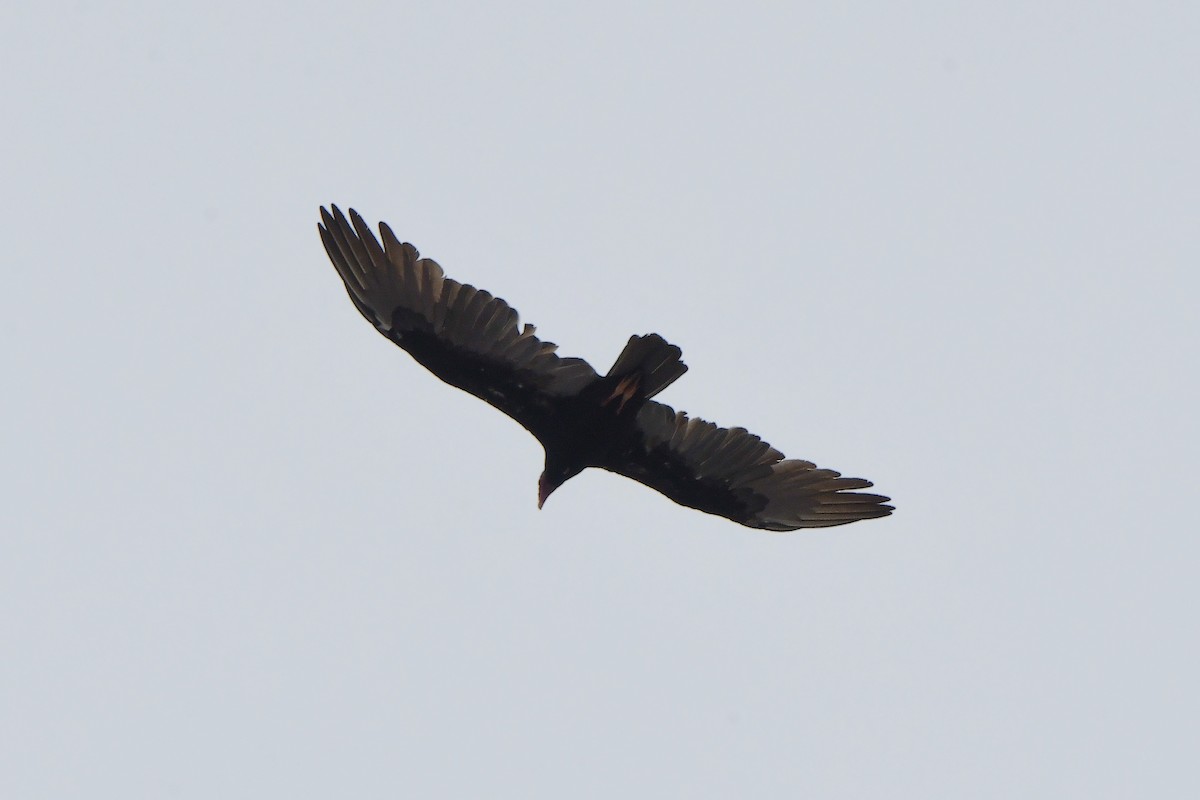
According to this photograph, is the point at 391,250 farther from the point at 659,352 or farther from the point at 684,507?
the point at 684,507

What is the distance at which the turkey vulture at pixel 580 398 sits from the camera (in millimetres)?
11352

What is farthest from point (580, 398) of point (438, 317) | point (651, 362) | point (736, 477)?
point (736, 477)

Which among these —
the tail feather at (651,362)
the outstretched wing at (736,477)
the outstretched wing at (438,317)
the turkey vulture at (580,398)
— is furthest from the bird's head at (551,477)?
the tail feather at (651,362)

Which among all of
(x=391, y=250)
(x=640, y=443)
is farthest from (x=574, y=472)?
(x=391, y=250)

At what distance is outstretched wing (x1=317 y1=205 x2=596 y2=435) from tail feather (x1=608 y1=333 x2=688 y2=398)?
38 cm

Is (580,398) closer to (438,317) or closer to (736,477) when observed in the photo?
(438,317)

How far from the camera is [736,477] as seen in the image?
12.6m

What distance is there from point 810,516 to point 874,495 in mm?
528

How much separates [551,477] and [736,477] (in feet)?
4.74

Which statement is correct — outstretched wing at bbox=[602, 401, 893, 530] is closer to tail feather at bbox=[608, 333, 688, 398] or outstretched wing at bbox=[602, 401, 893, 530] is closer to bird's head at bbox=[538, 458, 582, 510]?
bird's head at bbox=[538, 458, 582, 510]

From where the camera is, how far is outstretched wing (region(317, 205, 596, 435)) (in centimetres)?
1134

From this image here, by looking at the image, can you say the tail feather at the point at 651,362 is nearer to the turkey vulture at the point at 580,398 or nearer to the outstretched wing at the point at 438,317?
the turkey vulture at the point at 580,398

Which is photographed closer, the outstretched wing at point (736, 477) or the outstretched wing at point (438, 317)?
the outstretched wing at point (438, 317)

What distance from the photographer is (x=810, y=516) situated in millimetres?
12750
